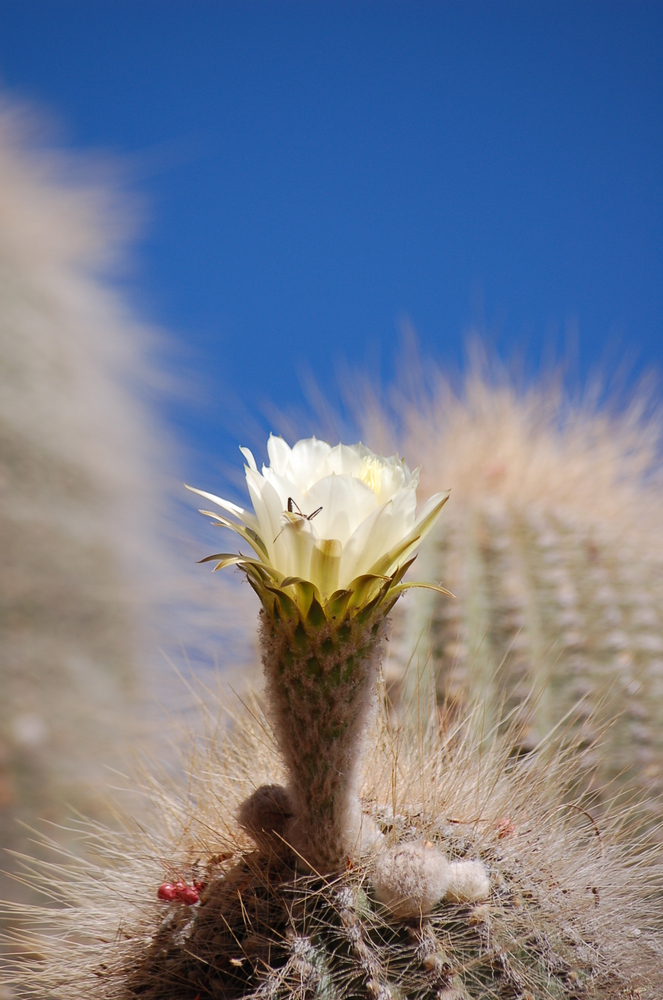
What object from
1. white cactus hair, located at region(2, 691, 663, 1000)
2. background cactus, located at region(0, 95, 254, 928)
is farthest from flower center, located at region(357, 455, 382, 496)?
background cactus, located at region(0, 95, 254, 928)

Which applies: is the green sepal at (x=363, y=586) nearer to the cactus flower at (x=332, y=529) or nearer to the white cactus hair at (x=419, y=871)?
the cactus flower at (x=332, y=529)

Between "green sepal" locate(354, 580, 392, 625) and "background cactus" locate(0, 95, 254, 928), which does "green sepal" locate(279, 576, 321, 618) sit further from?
"background cactus" locate(0, 95, 254, 928)

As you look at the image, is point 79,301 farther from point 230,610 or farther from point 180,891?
point 180,891

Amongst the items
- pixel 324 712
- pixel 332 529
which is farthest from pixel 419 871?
pixel 332 529

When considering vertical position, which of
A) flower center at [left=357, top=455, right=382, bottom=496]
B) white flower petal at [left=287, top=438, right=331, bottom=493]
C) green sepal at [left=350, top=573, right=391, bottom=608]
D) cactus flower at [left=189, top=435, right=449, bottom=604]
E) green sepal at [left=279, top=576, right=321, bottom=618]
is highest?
white flower petal at [left=287, top=438, right=331, bottom=493]

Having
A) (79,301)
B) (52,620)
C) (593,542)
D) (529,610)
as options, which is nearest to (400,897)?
(529,610)

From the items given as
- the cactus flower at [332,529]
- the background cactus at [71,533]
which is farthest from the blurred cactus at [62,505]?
the cactus flower at [332,529]

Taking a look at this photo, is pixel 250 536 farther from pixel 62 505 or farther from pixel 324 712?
pixel 62 505
